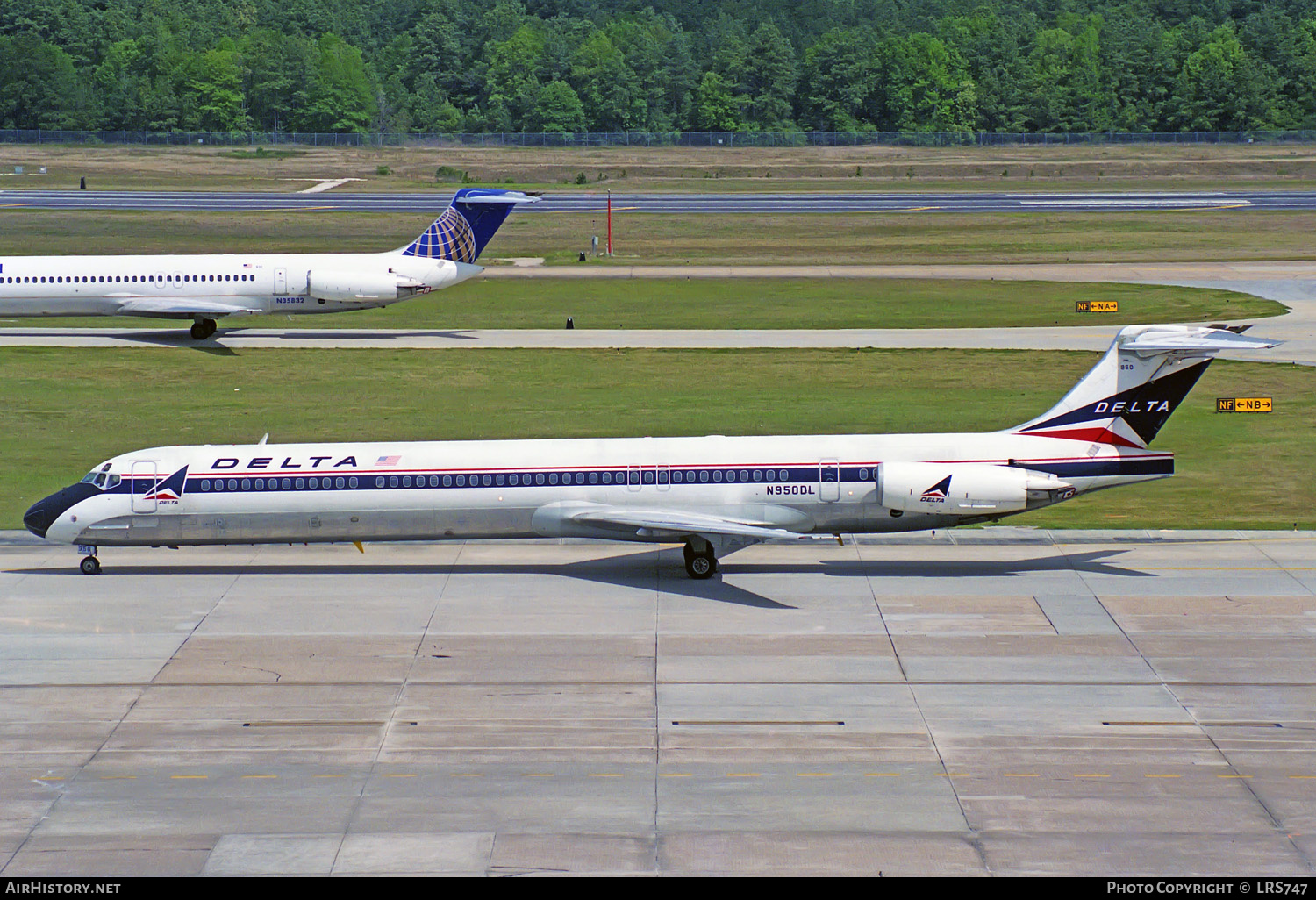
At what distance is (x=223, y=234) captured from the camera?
99.4m

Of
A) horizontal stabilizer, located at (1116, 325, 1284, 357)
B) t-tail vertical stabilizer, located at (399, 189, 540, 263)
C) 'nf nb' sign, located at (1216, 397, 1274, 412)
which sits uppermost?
horizontal stabilizer, located at (1116, 325, 1284, 357)

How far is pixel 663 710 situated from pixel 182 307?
43.4 metres

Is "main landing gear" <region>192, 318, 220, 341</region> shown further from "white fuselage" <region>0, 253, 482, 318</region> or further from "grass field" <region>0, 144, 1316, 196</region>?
"grass field" <region>0, 144, 1316, 196</region>

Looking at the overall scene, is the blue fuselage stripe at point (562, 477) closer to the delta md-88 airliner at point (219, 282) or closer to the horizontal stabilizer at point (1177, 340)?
the horizontal stabilizer at point (1177, 340)

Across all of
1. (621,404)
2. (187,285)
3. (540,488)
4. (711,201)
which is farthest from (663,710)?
(711,201)

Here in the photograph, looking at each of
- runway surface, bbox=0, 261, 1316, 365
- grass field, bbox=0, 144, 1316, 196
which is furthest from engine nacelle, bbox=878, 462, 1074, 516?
grass field, bbox=0, 144, 1316, 196

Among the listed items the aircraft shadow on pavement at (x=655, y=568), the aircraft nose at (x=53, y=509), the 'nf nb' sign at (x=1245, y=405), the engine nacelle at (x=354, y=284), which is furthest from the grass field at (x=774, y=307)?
the aircraft nose at (x=53, y=509)

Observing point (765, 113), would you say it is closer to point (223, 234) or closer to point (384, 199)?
point (384, 199)

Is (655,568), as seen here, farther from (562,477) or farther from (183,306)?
(183,306)

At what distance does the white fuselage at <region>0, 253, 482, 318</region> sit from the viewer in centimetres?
6150

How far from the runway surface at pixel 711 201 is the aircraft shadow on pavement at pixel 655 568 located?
79.3m

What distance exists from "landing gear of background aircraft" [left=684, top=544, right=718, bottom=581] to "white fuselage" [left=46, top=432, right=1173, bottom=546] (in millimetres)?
804

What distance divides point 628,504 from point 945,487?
6.71 m

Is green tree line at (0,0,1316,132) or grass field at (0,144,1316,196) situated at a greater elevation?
green tree line at (0,0,1316,132)
